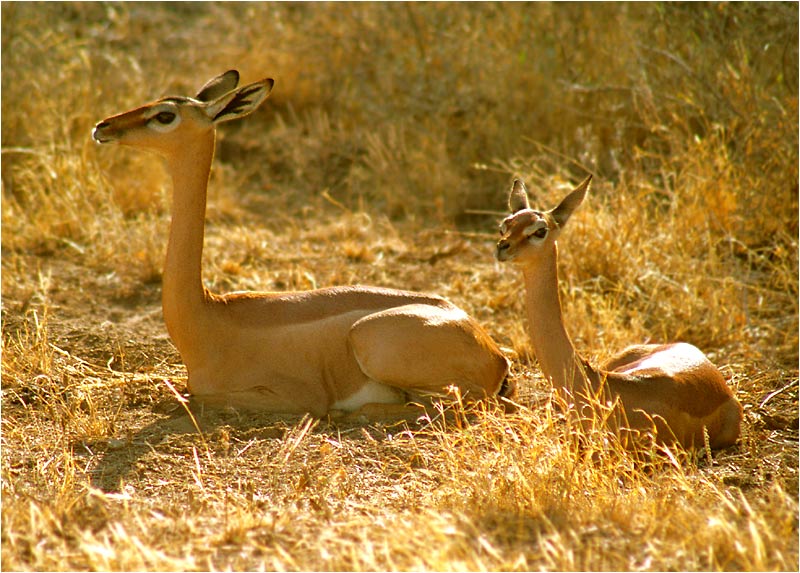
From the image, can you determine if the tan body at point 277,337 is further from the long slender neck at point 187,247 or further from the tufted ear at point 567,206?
the tufted ear at point 567,206

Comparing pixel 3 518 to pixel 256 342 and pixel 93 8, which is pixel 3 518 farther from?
pixel 93 8

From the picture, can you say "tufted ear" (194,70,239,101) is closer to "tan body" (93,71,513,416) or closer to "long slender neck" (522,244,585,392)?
"tan body" (93,71,513,416)

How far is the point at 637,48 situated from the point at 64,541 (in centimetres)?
682

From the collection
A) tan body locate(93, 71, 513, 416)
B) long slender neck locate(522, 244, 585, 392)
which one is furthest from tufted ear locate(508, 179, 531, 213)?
tan body locate(93, 71, 513, 416)

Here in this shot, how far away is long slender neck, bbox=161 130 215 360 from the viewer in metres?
5.93

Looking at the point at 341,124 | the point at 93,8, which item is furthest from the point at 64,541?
the point at 93,8

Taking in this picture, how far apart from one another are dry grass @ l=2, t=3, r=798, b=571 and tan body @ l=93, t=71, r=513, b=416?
0.78 feet

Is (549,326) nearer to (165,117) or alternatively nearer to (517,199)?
(517,199)

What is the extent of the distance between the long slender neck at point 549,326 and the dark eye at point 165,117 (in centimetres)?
201

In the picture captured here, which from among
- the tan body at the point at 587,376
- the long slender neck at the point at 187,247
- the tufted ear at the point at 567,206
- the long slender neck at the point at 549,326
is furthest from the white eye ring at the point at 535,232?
the long slender neck at the point at 187,247

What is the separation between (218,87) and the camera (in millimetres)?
6277

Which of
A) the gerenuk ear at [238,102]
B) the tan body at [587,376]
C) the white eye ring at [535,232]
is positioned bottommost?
the tan body at [587,376]

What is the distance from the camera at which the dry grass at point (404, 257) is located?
4379 mm

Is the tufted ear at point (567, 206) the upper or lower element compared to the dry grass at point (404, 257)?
upper
